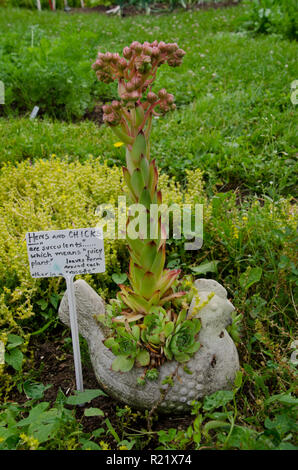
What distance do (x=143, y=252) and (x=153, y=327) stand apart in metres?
0.32

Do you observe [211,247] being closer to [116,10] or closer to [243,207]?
[243,207]

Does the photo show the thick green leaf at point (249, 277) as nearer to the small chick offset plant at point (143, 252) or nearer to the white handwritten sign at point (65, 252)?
the small chick offset plant at point (143, 252)

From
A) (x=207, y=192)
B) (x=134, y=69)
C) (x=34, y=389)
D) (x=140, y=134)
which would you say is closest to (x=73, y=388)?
(x=34, y=389)

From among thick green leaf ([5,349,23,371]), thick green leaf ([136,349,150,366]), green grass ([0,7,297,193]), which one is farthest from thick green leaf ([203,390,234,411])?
green grass ([0,7,297,193])

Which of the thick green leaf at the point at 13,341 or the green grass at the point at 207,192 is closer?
the green grass at the point at 207,192

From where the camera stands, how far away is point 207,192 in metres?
3.19

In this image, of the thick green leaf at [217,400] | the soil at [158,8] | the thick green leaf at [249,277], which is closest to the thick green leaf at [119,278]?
the thick green leaf at [249,277]

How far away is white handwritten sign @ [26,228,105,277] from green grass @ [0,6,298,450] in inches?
14.8

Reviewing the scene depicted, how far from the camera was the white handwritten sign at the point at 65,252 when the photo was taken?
1.78m

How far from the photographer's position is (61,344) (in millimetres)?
2248

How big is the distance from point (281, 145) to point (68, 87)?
2.38 m

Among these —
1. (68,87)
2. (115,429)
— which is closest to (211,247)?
(115,429)

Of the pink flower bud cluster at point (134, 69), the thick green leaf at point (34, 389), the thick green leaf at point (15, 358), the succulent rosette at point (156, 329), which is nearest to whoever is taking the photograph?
the pink flower bud cluster at point (134, 69)

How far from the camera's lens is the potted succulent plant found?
63.2 inches
